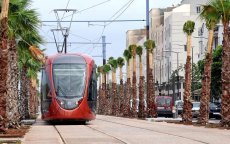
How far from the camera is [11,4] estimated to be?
26.7 m

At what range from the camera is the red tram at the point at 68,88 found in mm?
34906

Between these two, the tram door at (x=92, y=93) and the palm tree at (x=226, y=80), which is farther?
the tram door at (x=92, y=93)

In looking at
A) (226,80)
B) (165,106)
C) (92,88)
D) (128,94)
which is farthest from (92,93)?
(128,94)

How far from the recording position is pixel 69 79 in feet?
116

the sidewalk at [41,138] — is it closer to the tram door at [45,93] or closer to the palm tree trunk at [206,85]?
the tram door at [45,93]

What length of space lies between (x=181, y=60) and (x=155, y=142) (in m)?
105

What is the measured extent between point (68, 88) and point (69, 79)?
1.70 feet

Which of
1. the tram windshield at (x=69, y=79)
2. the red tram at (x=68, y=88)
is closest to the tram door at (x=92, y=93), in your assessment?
the red tram at (x=68, y=88)

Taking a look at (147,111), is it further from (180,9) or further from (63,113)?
(180,9)

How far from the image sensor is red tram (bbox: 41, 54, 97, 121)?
3491cm

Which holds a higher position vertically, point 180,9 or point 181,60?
point 180,9

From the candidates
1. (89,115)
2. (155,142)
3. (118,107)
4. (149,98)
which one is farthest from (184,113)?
(118,107)

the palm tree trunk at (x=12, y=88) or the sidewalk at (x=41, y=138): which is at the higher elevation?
the palm tree trunk at (x=12, y=88)

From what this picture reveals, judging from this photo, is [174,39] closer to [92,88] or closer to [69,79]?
[92,88]
